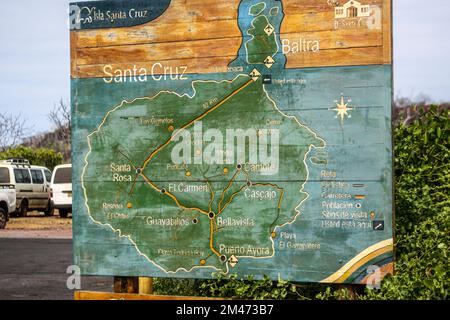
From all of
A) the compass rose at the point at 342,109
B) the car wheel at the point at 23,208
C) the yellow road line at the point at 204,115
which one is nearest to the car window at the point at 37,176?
the car wheel at the point at 23,208

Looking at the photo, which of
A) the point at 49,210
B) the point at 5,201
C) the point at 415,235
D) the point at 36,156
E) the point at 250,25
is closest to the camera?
the point at 250,25

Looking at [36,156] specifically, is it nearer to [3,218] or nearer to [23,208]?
[23,208]

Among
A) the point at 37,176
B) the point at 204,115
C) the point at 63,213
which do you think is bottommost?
the point at 63,213

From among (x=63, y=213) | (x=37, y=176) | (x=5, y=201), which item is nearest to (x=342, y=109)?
(x=5, y=201)

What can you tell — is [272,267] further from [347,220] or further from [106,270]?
[106,270]

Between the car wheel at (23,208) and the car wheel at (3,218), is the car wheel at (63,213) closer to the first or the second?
the car wheel at (23,208)

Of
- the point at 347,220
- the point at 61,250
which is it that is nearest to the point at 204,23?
the point at 347,220
